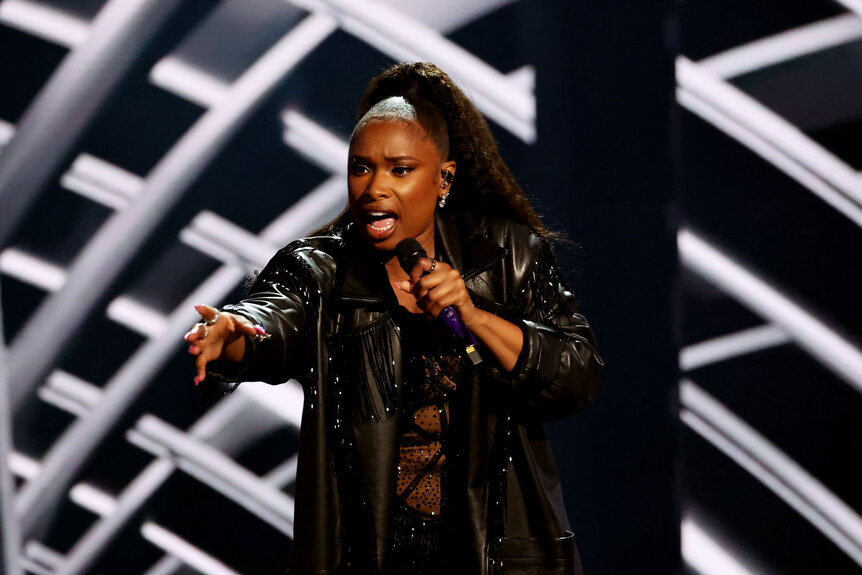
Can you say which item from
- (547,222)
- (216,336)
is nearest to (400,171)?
(216,336)

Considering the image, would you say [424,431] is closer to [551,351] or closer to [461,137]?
[551,351]

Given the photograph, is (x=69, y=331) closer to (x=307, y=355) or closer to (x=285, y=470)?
(x=285, y=470)

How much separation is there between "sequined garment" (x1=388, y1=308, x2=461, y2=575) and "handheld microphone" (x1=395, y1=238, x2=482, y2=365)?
0.79 ft

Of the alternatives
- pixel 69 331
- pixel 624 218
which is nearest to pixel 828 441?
pixel 624 218

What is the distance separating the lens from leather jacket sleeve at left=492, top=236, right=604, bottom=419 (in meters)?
1.47

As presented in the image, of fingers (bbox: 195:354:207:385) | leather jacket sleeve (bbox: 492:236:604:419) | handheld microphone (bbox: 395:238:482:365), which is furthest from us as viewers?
leather jacket sleeve (bbox: 492:236:604:419)

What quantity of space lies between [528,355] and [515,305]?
190 millimetres

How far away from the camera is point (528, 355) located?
4.75ft

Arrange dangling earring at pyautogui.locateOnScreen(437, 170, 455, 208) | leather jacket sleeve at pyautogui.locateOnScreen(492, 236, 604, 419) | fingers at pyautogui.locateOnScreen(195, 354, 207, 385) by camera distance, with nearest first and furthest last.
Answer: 1. fingers at pyautogui.locateOnScreen(195, 354, 207, 385)
2. leather jacket sleeve at pyautogui.locateOnScreen(492, 236, 604, 419)
3. dangling earring at pyautogui.locateOnScreen(437, 170, 455, 208)

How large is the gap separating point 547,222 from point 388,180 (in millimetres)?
1222

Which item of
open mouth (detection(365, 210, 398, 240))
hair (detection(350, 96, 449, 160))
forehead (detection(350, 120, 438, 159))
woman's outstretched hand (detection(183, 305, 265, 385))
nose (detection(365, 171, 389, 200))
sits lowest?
woman's outstretched hand (detection(183, 305, 265, 385))

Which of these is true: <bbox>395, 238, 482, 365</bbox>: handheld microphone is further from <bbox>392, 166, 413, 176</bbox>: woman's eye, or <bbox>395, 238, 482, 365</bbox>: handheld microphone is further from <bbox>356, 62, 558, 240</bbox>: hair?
<bbox>356, 62, 558, 240</bbox>: hair

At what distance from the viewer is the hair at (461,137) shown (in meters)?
1.69

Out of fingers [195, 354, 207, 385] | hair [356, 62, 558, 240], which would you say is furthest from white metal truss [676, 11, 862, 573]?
fingers [195, 354, 207, 385]
